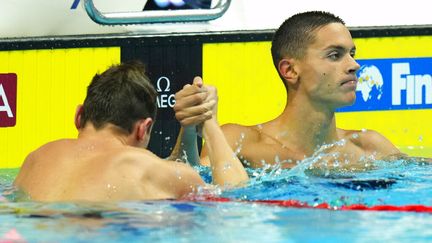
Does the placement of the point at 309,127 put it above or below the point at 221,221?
above

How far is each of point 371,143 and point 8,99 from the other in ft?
6.44

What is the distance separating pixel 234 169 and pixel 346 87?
901mm

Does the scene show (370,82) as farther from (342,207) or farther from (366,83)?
(342,207)

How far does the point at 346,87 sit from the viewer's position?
4301 mm

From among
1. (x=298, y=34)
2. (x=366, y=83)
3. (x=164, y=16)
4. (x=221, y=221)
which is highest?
(x=164, y=16)

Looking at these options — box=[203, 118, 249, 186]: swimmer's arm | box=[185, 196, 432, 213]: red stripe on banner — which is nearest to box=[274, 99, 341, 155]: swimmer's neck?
box=[203, 118, 249, 186]: swimmer's arm

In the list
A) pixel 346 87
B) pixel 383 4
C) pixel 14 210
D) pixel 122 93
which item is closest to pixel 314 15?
pixel 346 87

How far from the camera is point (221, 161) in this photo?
11.9ft

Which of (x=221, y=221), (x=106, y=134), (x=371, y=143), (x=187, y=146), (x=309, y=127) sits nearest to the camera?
(x=221, y=221)

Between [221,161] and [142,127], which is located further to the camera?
[221,161]

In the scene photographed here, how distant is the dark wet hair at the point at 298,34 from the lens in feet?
14.6

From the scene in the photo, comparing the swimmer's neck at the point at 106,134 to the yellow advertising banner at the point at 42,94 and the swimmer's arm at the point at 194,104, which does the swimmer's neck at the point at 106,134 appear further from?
the yellow advertising banner at the point at 42,94

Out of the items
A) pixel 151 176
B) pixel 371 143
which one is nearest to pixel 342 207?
pixel 151 176

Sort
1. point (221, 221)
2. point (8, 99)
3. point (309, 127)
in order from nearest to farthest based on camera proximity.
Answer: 1. point (221, 221)
2. point (309, 127)
3. point (8, 99)
